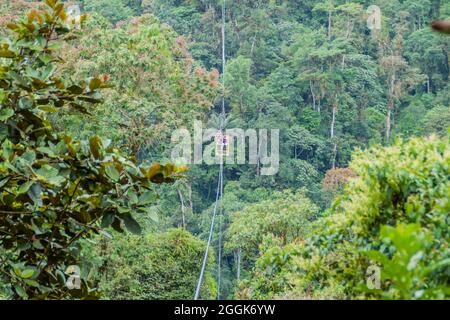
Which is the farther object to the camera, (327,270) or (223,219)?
(223,219)

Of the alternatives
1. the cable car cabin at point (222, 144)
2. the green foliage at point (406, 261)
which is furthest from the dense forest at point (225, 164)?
the cable car cabin at point (222, 144)

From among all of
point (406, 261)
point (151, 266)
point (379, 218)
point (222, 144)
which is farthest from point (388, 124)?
point (406, 261)

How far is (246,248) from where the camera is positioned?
959 cm

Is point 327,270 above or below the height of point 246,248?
above

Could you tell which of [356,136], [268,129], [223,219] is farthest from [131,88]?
[356,136]

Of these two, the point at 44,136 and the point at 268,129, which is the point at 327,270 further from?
the point at 268,129

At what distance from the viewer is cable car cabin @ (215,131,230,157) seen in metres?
13.9

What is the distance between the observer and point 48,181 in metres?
1.56

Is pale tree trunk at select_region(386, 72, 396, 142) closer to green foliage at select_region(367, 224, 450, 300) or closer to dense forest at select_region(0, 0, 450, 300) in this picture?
dense forest at select_region(0, 0, 450, 300)

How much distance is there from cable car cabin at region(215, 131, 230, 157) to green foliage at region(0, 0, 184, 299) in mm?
11713

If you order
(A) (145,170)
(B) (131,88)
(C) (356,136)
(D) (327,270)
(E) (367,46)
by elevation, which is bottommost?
(C) (356,136)

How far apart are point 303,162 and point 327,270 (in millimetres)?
14966

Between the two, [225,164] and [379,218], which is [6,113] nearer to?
[379,218]

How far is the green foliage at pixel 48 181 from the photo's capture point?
62.7 inches
